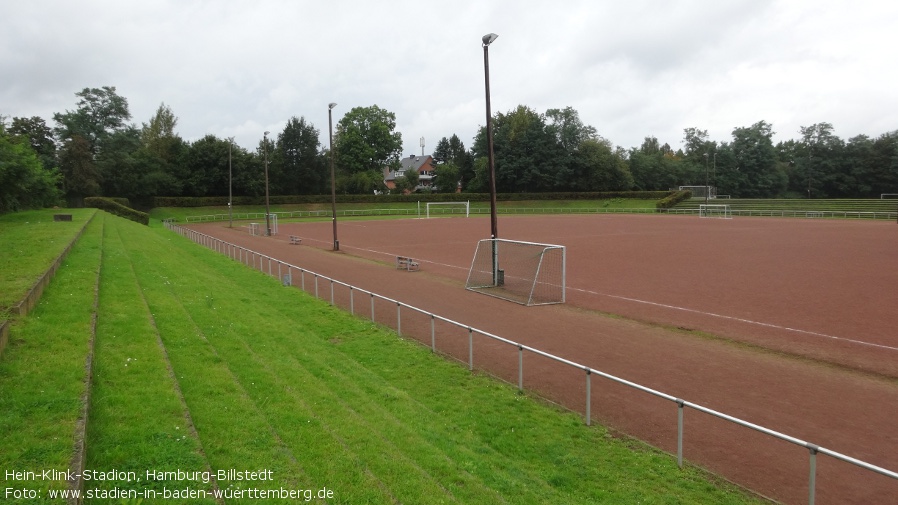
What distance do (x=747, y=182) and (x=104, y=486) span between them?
11019 centimetres

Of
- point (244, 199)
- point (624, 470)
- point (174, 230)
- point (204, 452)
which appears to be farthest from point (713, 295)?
point (244, 199)

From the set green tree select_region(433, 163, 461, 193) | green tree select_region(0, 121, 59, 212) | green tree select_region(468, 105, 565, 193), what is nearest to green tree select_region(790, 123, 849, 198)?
green tree select_region(468, 105, 565, 193)

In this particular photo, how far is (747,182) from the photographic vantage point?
99750 millimetres

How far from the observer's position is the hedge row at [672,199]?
81875 mm

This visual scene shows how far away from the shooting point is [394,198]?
87.0m

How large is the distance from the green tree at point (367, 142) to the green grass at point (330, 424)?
85.1m

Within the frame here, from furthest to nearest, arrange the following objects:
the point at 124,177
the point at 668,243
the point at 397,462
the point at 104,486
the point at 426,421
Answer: the point at 124,177
the point at 668,243
the point at 426,421
the point at 397,462
the point at 104,486

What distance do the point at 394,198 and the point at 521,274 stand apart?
221 feet

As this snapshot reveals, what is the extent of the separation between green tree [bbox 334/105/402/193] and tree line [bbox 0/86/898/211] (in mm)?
201

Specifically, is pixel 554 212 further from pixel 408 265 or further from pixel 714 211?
pixel 408 265

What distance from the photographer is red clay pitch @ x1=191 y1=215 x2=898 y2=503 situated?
7340 millimetres

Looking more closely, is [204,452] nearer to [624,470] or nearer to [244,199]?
[624,470]

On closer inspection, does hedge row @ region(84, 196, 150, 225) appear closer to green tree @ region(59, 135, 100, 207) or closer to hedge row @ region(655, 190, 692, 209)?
green tree @ region(59, 135, 100, 207)

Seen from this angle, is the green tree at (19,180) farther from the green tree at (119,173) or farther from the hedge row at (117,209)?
the green tree at (119,173)
